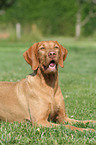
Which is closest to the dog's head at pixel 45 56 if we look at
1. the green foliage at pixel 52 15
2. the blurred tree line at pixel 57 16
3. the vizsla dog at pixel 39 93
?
the vizsla dog at pixel 39 93

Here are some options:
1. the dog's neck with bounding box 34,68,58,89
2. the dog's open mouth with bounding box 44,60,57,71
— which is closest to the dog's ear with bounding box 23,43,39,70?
the dog's neck with bounding box 34,68,58,89

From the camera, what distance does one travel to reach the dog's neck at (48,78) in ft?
16.1

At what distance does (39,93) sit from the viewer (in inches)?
191

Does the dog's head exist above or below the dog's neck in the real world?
above

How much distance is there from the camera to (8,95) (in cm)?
522

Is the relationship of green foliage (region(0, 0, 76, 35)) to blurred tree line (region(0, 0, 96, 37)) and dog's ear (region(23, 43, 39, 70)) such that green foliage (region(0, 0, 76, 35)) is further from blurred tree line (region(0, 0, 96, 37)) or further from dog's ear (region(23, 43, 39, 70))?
dog's ear (region(23, 43, 39, 70))

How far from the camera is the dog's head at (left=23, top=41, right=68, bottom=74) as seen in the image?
4704 millimetres

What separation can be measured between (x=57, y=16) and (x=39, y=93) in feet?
184

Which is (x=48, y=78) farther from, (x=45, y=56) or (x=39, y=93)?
(x=45, y=56)

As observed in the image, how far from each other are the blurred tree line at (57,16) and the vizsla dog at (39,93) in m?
45.2

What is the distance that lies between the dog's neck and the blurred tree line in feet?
149

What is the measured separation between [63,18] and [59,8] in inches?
98.6

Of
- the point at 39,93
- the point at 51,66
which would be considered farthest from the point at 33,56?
the point at 39,93

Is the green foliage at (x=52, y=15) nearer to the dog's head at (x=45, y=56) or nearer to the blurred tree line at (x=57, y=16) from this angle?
the blurred tree line at (x=57, y=16)
